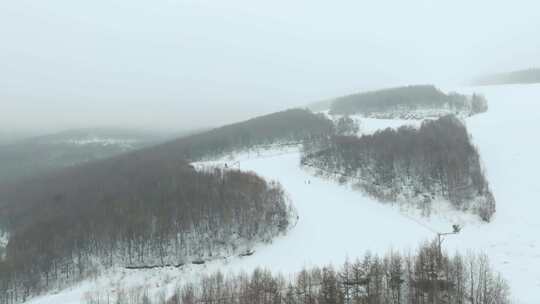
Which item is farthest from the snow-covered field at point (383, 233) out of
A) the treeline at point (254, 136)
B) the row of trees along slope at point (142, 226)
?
the treeline at point (254, 136)

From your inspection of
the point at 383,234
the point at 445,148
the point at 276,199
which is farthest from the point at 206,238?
the point at 445,148

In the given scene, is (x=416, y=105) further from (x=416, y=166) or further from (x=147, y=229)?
(x=147, y=229)

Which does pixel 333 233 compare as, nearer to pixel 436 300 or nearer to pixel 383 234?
pixel 383 234

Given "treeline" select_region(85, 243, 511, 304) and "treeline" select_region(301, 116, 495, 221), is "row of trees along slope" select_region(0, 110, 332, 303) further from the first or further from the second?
"treeline" select_region(301, 116, 495, 221)

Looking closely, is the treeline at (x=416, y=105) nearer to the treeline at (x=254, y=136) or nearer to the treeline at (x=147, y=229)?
the treeline at (x=254, y=136)

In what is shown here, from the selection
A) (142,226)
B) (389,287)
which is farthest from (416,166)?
(142,226)

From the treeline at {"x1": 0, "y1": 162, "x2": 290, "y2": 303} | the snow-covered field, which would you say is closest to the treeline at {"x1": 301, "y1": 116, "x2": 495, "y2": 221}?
the snow-covered field
